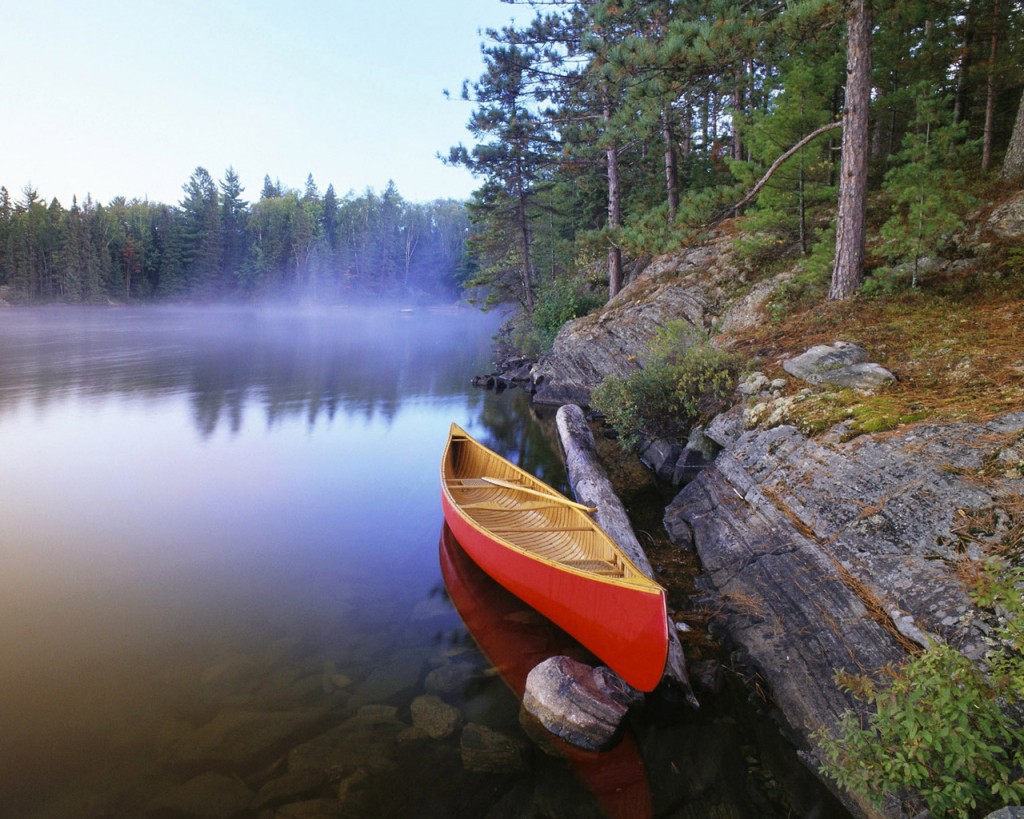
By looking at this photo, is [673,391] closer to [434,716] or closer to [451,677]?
[451,677]

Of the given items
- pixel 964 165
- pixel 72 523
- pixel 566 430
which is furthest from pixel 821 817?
pixel 964 165

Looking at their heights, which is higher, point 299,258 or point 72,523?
point 299,258

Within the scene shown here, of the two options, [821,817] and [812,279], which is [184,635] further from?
[812,279]

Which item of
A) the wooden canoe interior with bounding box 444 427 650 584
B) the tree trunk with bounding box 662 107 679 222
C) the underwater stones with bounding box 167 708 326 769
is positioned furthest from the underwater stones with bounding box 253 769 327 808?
the tree trunk with bounding box 662 107 679 222

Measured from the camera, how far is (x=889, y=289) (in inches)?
352

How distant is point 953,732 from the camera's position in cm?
266

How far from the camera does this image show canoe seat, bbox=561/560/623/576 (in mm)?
4818

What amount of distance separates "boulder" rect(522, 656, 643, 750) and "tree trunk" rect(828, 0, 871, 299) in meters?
8.28

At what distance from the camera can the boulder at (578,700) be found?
411 centimetres

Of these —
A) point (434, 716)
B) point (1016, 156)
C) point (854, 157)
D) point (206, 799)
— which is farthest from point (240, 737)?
point (1016, 156)

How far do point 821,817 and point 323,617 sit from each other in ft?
15.8

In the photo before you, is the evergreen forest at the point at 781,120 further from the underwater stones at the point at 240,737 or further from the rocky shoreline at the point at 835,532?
the underwater stones at the point at 240,737

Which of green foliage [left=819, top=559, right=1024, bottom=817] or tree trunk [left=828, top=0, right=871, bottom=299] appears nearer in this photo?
green foliage [left=819, top=559, right=1024, bottom=817]

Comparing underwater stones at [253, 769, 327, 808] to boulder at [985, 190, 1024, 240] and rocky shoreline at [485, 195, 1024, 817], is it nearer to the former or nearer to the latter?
rocky shoreline at [485, 195, 1024, 817]
